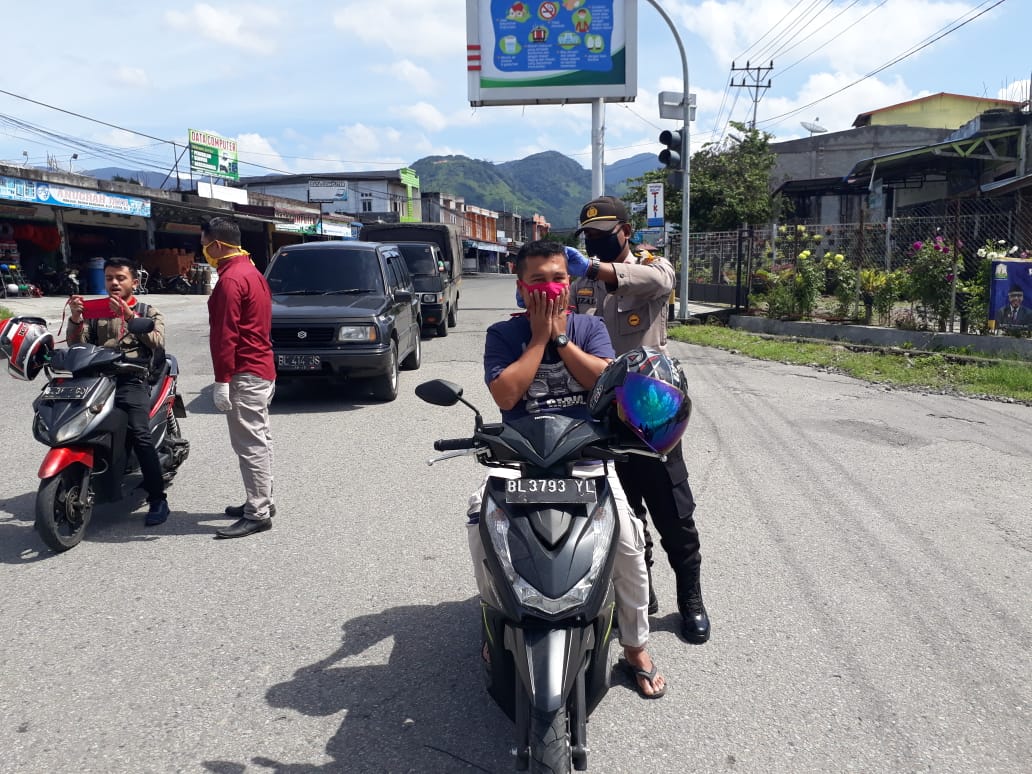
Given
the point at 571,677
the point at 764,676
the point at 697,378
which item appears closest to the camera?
the point at 571,677

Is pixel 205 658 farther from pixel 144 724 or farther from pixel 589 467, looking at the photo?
pixel 589 467

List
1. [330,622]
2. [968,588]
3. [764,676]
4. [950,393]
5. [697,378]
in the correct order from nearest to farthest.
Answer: [764,676], [330,622], [968,588], [950,393], [697,378]

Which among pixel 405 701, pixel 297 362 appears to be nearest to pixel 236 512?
pixel 405 701

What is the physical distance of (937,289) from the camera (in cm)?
1216

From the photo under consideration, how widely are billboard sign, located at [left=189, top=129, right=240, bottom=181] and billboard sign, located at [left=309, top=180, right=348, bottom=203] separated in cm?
843

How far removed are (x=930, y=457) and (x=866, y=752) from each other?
4672 mm

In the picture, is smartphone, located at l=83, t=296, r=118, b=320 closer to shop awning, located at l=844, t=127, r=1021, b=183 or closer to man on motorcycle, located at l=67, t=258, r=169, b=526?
man on motorcycle, located at l=67, t=258, r=169, b=526

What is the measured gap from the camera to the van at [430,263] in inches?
620

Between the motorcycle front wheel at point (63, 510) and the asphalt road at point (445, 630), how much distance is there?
10 centimetres

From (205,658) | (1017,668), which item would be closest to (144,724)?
(205,658)

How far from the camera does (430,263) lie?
16.5 m

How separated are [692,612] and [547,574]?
145cm

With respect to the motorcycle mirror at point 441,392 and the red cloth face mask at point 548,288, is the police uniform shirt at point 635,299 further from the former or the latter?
the motorcycle mirror at point 441,392

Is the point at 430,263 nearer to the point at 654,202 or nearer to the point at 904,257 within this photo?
the point at 654,202
